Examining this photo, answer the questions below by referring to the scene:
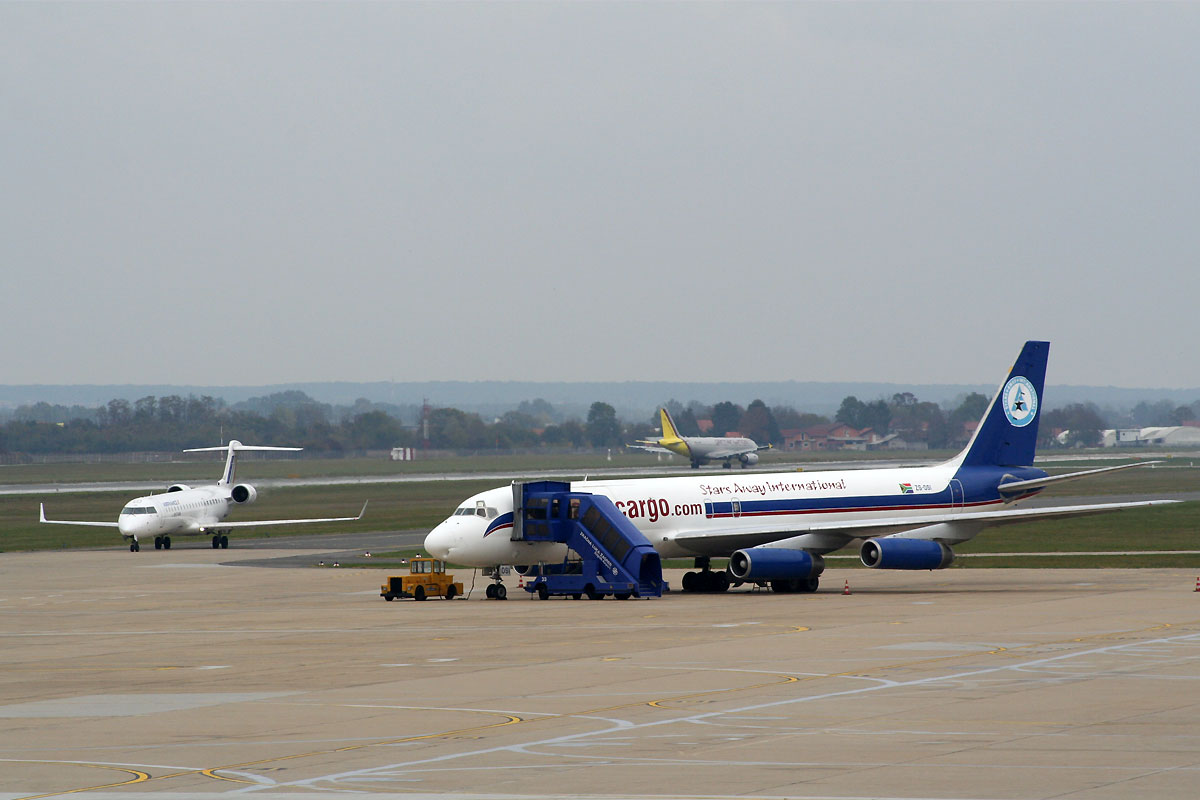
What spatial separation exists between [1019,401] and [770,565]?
14.7 meters

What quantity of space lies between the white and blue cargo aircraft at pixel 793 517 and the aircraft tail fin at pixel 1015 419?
0.31 feet

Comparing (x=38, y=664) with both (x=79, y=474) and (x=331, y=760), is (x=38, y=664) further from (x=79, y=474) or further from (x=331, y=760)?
(x=79, y=474)

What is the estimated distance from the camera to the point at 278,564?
6781 centimetres

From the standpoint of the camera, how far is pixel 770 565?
4853 centimetres

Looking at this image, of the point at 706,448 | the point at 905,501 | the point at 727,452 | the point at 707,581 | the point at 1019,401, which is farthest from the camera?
the point at 727,452

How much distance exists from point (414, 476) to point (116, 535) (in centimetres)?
7186

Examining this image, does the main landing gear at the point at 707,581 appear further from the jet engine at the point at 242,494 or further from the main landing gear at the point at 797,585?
the jet engine at the point at 242,494

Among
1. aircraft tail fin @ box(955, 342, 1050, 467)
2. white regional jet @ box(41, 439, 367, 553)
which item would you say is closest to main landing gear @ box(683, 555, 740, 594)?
aircraft tail fin @ box(955, 342, 1050, 467)

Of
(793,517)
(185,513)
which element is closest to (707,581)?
(793,517)

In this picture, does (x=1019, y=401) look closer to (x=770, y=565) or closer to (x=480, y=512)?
(x=770, y=565)

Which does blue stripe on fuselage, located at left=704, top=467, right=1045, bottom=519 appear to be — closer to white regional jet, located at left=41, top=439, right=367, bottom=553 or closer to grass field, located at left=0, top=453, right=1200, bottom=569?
grass field, located at left=0, top=453, right=1200, bottom=569

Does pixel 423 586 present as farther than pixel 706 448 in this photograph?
No

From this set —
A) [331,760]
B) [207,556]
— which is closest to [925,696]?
[331,760]

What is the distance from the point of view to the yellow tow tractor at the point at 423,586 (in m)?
49.1
